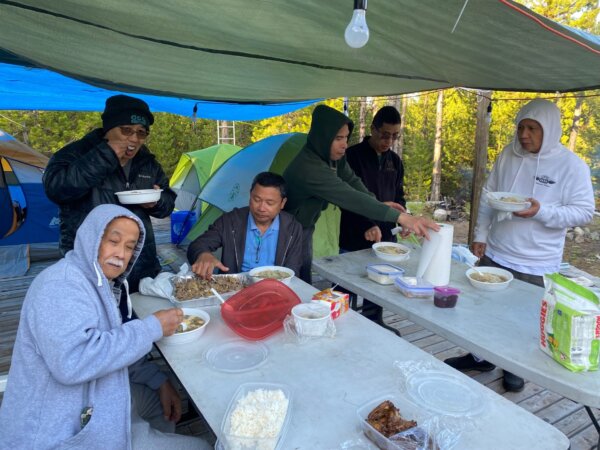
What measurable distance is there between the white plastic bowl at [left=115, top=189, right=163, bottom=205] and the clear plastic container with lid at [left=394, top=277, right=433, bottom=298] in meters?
1.39

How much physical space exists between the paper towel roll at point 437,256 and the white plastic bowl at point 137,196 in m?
1.48

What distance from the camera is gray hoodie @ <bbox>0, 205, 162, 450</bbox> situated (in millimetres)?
1128

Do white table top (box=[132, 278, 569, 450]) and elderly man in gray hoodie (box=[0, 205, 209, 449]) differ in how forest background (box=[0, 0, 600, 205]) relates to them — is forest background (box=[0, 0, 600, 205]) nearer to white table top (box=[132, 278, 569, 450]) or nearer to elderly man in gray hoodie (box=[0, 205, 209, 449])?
white table top (box=[132, 278, 569, 450])

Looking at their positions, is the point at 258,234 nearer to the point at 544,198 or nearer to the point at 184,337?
the point at 184,337

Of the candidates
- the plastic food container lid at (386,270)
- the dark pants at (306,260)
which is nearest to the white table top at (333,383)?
the plastic food container lid at (386,270)

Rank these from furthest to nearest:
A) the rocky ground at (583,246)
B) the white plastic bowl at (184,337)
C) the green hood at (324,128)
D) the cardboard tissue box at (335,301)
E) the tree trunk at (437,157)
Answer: the tree trunk at (437,157) < the rocky ground at (583,246) < the green hood at (324,128) < the cardboard tissue box at (335,301) < the white plastic bowl at (184,337)

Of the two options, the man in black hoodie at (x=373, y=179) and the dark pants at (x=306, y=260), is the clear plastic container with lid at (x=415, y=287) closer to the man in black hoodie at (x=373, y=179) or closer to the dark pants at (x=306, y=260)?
the dark pants at (x=306, y=260)

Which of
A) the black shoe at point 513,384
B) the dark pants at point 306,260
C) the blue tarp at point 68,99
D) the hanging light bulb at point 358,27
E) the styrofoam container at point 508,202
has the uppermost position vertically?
the blue tarp at point 68,99


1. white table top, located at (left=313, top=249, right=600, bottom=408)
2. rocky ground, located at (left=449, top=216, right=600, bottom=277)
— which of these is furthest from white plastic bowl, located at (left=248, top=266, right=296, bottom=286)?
rocky ground, located at (left=449, top=216, right=600, bottom=277)

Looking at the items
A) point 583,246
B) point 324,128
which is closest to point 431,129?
point 583,246

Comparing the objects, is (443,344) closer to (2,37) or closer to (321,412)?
(321,412)

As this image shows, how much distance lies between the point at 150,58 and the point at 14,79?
6.41 ft

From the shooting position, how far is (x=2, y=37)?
1831mm

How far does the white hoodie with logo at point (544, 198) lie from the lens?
226 cm
